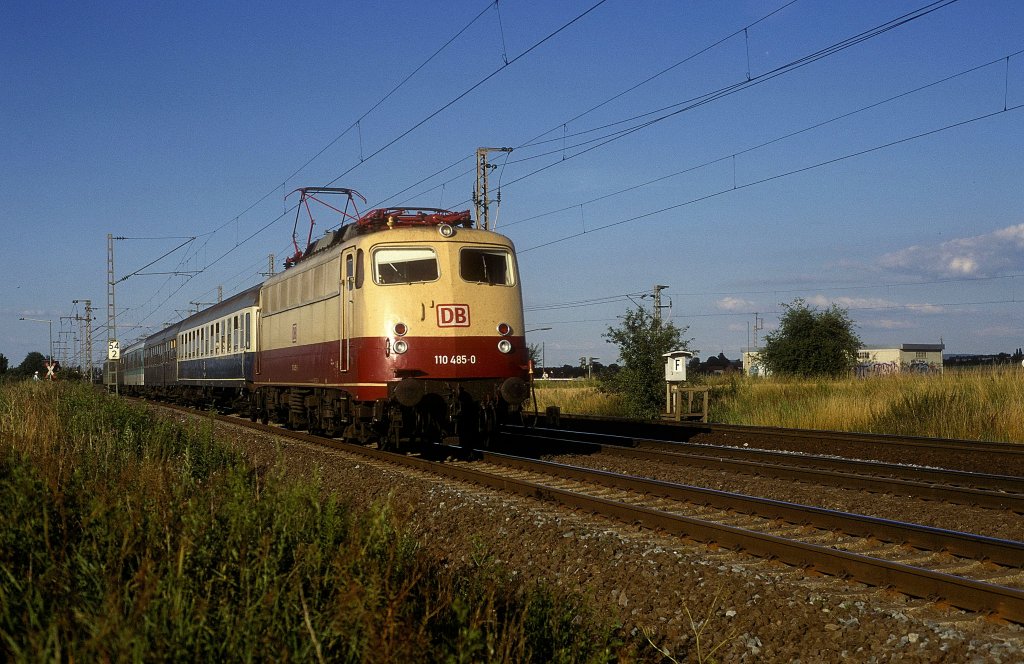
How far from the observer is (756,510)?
917 centimetres

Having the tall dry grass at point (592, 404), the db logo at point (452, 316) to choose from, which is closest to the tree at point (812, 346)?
the tall dry grass at point (592, 404)

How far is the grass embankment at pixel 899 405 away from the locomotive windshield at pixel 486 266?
908 cm

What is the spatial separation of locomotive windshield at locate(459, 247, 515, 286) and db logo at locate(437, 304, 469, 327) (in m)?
0.54

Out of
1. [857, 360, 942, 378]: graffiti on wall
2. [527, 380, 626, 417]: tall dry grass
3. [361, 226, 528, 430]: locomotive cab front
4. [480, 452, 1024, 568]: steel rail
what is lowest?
[480, 452, 1024, 568]: steel rail

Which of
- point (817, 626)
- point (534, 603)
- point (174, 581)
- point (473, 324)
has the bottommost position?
point (817, 626)

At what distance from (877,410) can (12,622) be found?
1869 cm

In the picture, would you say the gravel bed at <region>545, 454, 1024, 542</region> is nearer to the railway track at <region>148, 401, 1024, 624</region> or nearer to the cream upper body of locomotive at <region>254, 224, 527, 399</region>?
the railway track at <region>148, 401, 1024, 624</region>

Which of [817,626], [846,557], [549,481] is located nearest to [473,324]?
[549,481]

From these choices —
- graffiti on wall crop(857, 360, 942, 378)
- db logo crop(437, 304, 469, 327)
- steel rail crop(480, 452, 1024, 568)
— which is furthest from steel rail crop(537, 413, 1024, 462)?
graffiti on wall crop(857, 360, 942, 378)

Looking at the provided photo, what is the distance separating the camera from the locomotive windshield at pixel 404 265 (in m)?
13.6

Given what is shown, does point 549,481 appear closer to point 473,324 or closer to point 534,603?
point 473,324

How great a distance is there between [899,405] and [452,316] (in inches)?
436

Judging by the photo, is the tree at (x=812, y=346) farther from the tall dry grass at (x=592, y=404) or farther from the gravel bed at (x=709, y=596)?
the gravel bed at (x=709, y=596)

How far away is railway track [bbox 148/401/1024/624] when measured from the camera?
6.04 meters
